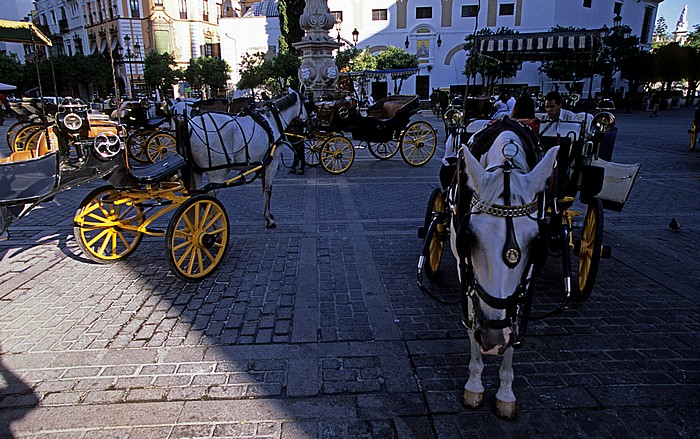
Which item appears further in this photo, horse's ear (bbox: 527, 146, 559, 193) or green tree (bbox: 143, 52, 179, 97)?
green tree (bbox: 143, 52, 179, 97)

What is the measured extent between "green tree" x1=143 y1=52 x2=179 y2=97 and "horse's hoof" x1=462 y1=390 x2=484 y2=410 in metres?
42.0

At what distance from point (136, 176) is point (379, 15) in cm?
4350

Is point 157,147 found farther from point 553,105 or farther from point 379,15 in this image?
point 379,15

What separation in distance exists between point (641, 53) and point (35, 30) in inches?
1589

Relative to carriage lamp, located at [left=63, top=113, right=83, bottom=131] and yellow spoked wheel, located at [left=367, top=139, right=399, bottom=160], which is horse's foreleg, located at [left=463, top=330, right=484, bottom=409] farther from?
yellow spoked wheel, located at [left=367, top=139, right=399, bottom=160]

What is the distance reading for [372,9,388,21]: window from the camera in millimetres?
42844

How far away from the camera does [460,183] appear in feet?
7.98

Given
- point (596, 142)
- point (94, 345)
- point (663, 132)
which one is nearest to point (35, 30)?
point (94, 345)

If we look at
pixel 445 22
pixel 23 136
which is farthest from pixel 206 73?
pixel 23 136

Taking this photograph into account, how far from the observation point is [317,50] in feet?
51.0

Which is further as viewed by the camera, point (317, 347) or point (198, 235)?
point (198, 235)

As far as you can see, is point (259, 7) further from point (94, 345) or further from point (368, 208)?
point (94, 345)

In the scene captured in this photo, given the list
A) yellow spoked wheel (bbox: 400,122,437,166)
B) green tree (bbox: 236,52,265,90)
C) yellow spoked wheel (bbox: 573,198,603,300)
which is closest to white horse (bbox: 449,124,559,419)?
yellow spoked wheel (bbox: 573,198,603,300)

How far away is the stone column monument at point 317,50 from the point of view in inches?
608
